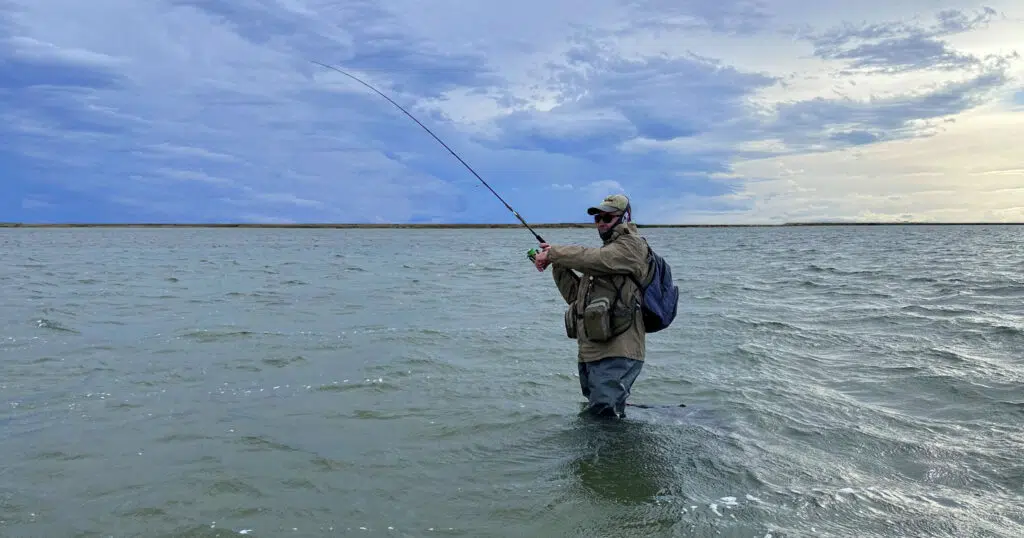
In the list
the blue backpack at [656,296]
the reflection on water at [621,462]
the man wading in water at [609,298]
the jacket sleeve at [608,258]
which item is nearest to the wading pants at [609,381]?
the man wading in water at [609,298]

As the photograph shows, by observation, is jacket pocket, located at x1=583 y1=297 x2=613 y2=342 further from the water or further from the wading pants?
the water

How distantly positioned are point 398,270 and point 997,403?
2547 centimetres

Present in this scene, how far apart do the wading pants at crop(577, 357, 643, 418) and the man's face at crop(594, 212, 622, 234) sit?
3.88ft

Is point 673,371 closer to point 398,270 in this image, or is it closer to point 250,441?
point 250,441

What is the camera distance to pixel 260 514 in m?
4.85

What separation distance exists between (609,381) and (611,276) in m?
1.00

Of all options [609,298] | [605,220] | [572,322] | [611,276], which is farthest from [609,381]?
[605,220]

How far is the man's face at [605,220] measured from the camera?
6.19m

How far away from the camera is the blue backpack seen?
20.6 ft

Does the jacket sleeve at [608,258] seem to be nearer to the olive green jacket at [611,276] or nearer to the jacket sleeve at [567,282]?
the olive green jacket at [611,276]

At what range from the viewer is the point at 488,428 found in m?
Result: 7.05

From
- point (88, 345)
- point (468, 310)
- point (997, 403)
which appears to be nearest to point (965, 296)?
point (997, 403)

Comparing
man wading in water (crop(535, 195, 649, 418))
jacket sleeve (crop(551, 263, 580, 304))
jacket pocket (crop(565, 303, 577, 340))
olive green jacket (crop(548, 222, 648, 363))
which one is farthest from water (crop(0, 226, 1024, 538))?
jacket sleeve (crop(551, 263, 580, 304))

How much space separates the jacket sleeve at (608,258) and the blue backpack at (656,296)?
7.0 inches
